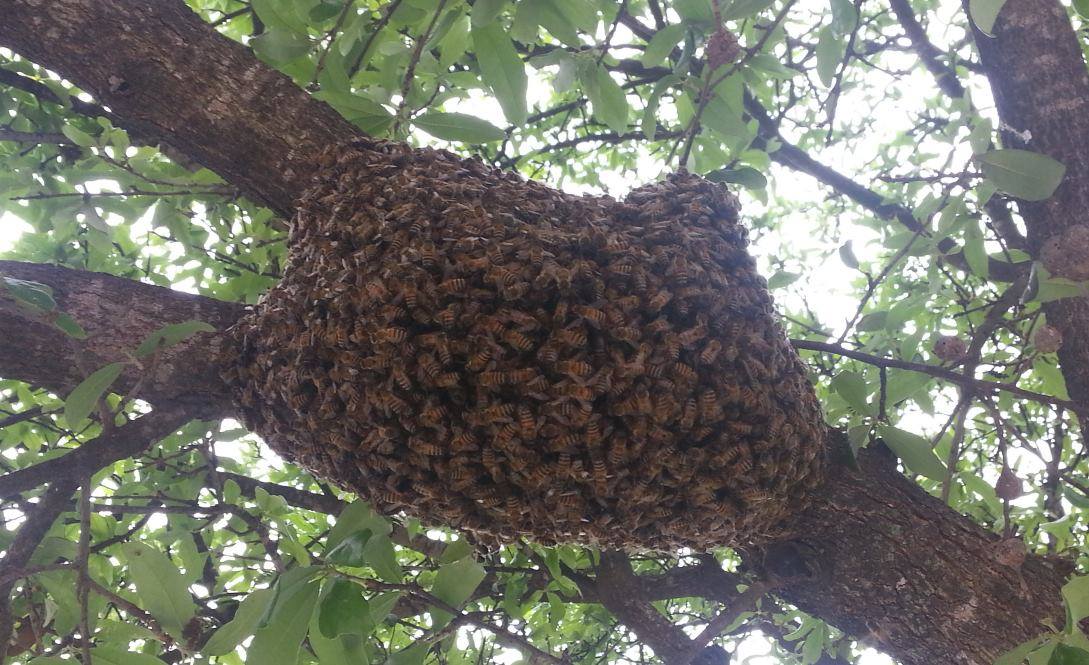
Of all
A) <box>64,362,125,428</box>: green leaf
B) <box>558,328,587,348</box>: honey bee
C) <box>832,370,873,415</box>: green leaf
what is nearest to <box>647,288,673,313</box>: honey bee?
<box>558,328,587,348</box>: honey bee

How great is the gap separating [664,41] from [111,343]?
53.3 inches

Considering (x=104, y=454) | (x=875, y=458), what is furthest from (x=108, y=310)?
(x=875, y=458)

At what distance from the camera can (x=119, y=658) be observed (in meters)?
1.41

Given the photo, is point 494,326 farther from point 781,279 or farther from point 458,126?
point 781,279

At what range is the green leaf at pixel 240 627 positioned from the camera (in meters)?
1.45

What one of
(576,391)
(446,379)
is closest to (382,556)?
(446,379)

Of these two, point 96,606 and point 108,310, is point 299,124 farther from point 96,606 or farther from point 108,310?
point 96,606

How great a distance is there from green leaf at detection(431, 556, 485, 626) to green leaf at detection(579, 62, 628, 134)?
108 centimetres

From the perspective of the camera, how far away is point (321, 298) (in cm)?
A: 141

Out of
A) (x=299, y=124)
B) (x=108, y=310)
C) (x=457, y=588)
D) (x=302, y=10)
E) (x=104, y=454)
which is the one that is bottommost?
(x=457, y=588)

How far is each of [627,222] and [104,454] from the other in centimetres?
113

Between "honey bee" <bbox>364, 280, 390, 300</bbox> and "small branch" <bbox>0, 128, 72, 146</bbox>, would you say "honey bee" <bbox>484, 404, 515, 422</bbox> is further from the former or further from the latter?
"small branch" <bbox>0, 128, 72, 146</bbox>

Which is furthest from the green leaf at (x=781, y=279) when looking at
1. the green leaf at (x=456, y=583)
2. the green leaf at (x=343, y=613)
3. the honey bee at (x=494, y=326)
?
the green leaf at (x=343, y=613)

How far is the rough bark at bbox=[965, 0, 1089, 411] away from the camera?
1925 mm
